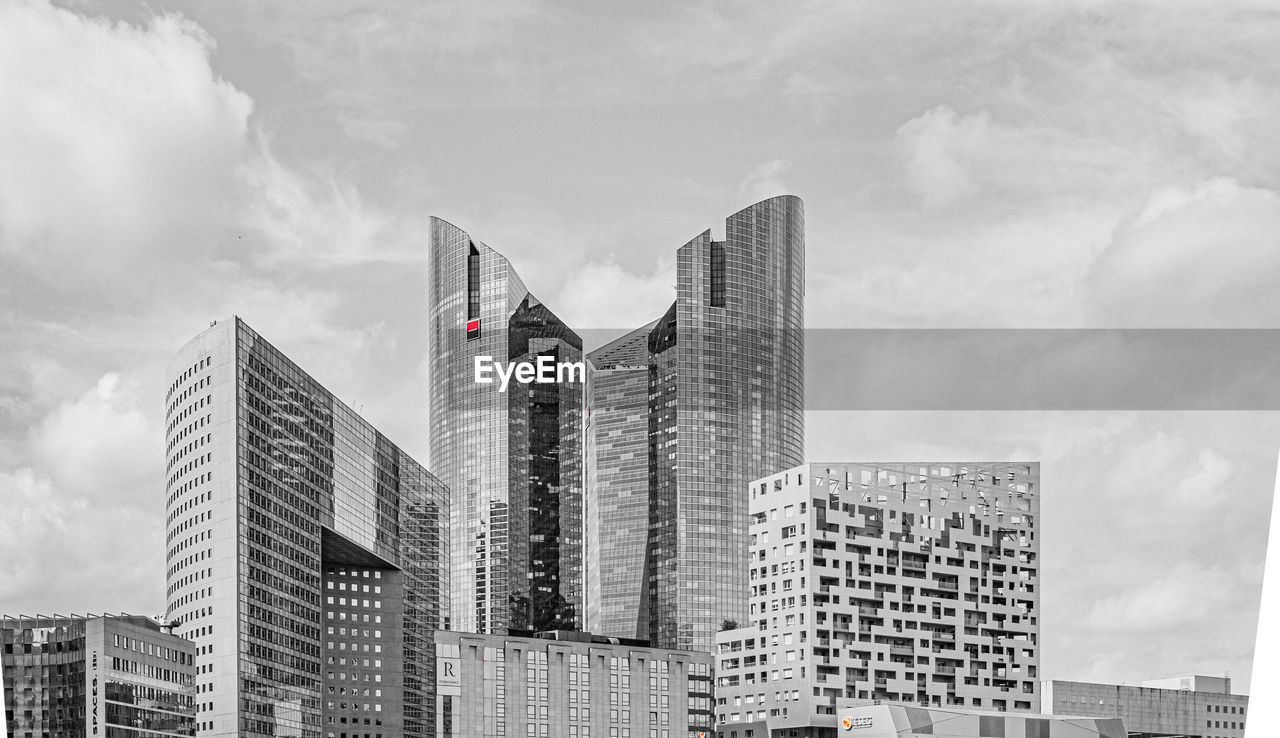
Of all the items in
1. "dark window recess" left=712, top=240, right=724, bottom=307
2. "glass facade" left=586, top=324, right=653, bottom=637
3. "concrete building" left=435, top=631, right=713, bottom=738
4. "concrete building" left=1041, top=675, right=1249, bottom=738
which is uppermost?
"dark window recess" left=712, top=240, right=724, bottom=307

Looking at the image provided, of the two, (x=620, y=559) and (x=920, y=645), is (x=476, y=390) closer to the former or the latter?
(x=620, y=559)

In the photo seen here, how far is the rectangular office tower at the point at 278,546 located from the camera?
66.4 metres

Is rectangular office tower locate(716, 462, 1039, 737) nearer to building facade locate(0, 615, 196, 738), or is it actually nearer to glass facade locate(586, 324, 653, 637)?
building facade locate(0, 615, 196, 738)

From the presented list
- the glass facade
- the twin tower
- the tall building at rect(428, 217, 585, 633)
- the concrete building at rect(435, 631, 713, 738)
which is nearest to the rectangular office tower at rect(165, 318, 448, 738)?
the concrete building at rect(435, 631, 713, 738)

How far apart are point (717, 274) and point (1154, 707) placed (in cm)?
3777

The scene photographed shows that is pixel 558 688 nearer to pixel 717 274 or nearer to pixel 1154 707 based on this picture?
pixel 1154 707

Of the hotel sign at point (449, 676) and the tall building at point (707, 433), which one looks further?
the tall building at point (707, 433)

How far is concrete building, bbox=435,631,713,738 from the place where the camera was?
62938 millimetres

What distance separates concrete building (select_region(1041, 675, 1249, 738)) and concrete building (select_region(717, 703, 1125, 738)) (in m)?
26.0

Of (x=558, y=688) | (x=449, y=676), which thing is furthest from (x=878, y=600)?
(x=449, y=676)

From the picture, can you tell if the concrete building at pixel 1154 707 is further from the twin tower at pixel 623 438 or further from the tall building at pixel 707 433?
the tall building at pixel 707 433

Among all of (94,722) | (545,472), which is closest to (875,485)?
(94,722)

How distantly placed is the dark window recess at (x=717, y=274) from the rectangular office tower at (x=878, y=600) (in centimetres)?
3420

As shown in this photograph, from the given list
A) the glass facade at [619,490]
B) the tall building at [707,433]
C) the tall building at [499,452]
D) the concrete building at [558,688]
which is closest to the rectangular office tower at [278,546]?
the concrete building at [558,688]
